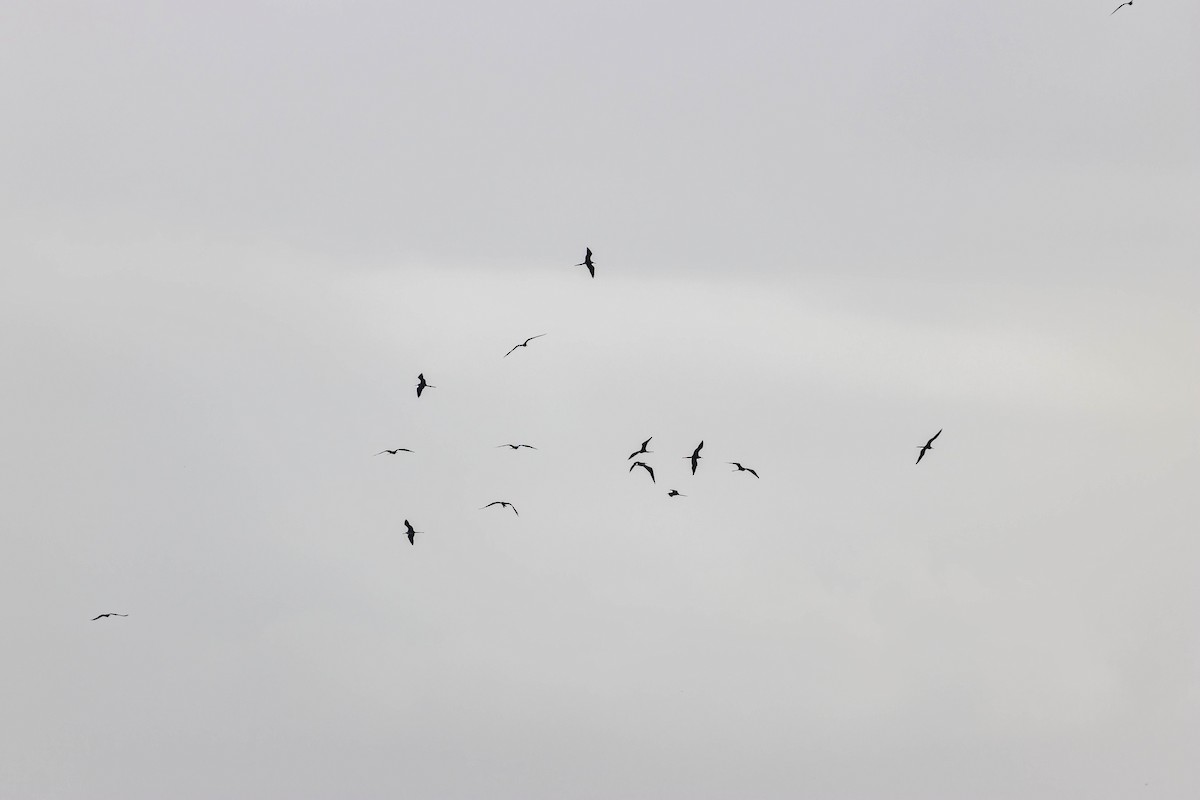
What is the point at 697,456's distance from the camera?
340 feet

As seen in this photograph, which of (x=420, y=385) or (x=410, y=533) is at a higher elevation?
(x=420, y=385)

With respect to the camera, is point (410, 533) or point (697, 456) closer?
point (697, 456)

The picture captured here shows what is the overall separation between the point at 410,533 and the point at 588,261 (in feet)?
97.3

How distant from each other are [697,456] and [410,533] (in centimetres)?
2787

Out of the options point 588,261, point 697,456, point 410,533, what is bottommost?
point 410,533

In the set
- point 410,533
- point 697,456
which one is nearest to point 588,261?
point 697,456

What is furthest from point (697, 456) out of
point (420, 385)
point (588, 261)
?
point (420, 385)

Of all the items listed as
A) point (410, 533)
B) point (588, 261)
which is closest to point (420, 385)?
point (410, 533)

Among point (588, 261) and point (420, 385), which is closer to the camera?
point (588, 261)

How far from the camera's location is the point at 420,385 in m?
117

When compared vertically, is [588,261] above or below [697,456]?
above

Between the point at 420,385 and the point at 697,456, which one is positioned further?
the point at 420,385

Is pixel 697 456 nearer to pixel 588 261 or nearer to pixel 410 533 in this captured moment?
pixel 588 261

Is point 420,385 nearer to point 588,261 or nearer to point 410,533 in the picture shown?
point 410,533
